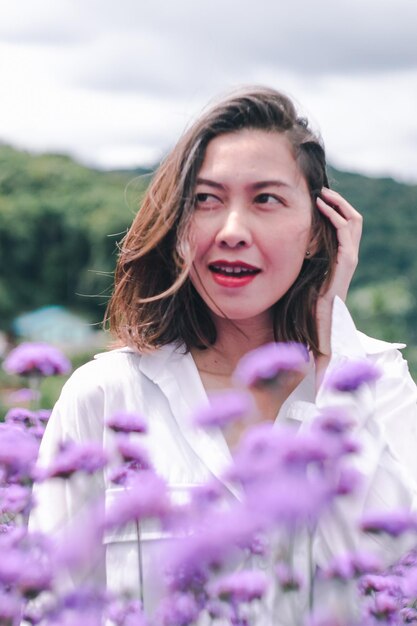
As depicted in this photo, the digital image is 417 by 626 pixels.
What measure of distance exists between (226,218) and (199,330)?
27cm

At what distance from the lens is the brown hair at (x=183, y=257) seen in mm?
1902

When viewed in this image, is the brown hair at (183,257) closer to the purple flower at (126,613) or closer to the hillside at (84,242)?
the purple flower at (126,613)

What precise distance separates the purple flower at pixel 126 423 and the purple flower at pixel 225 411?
0.13 meters

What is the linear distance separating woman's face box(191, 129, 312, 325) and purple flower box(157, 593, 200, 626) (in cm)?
83

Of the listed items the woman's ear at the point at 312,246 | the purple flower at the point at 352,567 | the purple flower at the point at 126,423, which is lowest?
the woman's ear at the point at 312,246

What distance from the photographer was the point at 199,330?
6.50 ft

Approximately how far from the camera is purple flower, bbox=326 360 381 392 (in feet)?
3.90

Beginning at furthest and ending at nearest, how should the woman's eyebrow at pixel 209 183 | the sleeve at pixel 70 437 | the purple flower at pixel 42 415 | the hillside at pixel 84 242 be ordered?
the hillside at pixel 84 242, the purple flower at pixel 42 415, the woman's eyebrow at pixel 209 183, the sleeve at pixel 70 437

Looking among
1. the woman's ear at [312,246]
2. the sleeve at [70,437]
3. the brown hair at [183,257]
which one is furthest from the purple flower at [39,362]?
the woman's ear at [312,246]

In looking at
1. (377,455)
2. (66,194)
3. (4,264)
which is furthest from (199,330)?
(66,194)

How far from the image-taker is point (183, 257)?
1.85m

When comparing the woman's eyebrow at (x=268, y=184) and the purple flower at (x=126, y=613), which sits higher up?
the woman's eyebrow at (x=268, y=184)

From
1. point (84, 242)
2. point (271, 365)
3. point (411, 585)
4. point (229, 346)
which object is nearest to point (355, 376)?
point (271, 365)

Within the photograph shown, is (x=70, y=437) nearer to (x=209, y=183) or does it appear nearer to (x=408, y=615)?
(x=209, y=183)
